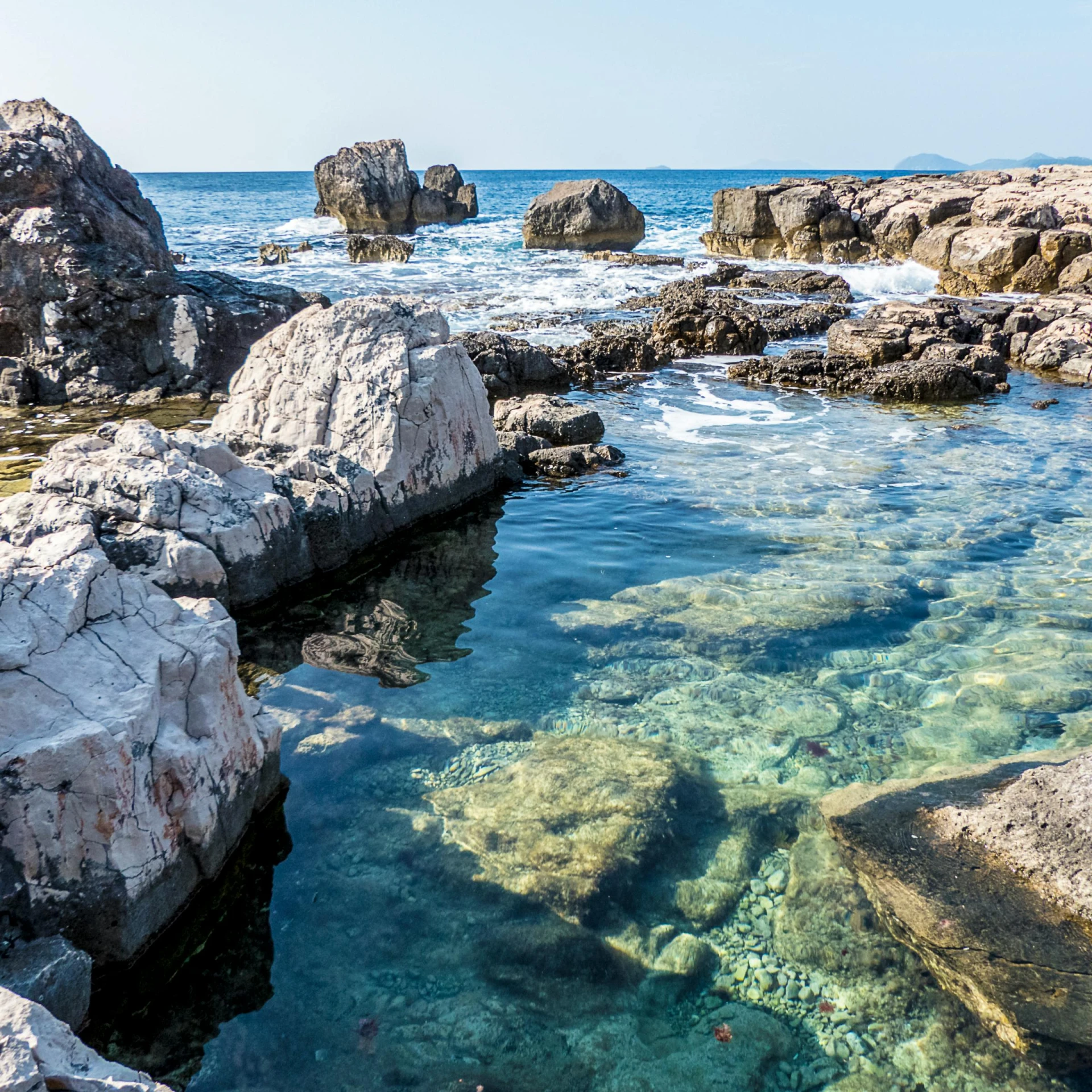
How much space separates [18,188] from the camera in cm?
1337

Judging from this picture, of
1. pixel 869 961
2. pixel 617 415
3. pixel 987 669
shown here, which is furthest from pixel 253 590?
pixel 617 415

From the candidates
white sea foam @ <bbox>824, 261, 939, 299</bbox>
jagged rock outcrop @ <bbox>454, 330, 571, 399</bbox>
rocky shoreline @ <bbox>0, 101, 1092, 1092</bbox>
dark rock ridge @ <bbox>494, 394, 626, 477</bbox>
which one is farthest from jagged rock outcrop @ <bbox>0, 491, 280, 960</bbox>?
white sea foam @ <bbox>824, 261, 939, 299</bbox>

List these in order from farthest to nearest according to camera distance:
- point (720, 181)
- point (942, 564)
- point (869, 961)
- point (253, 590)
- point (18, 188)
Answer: point (720, 181) < point (18, 188) < point (942, 564) < point (253, 590) < point (869, 961)

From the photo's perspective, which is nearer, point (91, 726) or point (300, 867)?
point (91, 726)

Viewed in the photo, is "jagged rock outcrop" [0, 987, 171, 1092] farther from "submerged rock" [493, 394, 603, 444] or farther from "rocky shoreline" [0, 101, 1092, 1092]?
"submerged rock" [493, 394, 603, 444]

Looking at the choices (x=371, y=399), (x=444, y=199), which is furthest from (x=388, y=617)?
(x=444, y=199)

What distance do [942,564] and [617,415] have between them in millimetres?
6921

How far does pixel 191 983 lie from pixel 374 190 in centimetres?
4761

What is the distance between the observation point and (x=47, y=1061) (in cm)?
225

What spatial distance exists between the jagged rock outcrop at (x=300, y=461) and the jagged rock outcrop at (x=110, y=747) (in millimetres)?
1577

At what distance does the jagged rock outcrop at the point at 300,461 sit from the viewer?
634 centimetres

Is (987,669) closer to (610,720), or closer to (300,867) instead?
(610,720)

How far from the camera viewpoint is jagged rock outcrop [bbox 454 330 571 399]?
15023mm

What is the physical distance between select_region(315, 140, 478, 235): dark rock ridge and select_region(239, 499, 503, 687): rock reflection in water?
42.1 meters
